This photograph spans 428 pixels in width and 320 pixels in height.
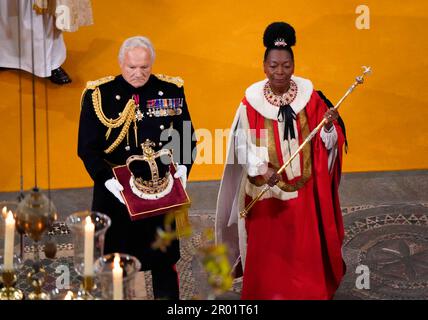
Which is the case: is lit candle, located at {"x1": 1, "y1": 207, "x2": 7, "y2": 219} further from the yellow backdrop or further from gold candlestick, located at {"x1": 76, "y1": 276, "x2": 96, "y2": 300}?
the yellow backdrop

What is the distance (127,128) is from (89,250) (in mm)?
2665

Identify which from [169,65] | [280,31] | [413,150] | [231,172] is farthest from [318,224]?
[169,65]

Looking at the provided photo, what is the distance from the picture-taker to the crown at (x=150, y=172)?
780cm

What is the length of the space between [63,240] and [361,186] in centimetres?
267

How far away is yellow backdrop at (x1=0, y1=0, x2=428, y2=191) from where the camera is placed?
35.7 feet

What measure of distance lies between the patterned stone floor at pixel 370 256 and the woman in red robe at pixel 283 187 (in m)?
0.44

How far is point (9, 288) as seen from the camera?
5.49m

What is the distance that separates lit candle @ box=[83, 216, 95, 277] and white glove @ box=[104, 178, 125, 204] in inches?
98.4

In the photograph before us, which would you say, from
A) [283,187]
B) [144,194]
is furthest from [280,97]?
[144,194]

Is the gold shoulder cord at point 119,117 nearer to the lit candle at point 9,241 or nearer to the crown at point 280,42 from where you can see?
the crown at point 280,42

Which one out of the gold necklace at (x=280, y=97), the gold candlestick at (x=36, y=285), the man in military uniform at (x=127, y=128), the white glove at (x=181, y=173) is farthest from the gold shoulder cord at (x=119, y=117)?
the gold candlestick at (x=36, y=285)

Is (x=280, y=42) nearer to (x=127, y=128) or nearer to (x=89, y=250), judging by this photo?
(x=127, y=128)

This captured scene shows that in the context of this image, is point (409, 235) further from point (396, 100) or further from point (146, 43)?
point (146, 43)

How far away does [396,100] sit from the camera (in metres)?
11.4
